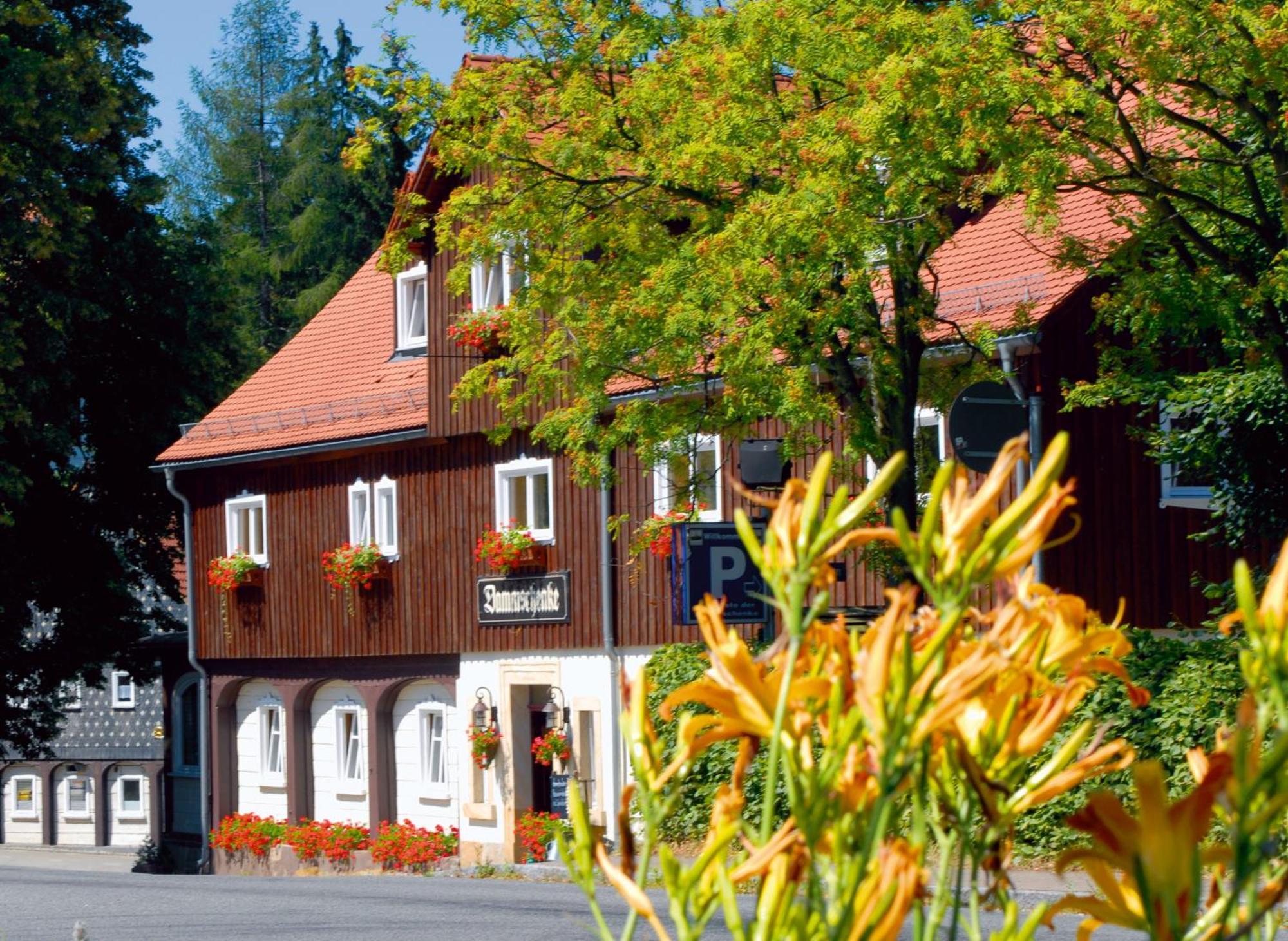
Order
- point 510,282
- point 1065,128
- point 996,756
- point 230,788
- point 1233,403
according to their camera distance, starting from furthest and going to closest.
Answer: point 230,788 → point 510,282 → point 1233,403 → point 1065,128 → point 996,756

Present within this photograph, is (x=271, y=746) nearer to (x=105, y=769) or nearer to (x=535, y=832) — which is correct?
(x=535, y=832)

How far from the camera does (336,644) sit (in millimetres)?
30109

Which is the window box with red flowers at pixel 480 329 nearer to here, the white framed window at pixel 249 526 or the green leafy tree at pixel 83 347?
the white framed window at pixel 249 526

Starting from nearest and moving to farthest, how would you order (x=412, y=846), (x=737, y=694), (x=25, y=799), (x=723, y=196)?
1. (x=737, y=694)
2. (x=723, y=196)
3. (x=412, y=846)
4. (x=25, y=799)

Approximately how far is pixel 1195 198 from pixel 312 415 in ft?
61.0

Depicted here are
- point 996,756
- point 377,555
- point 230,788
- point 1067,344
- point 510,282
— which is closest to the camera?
point 996,756

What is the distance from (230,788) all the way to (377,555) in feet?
20.8

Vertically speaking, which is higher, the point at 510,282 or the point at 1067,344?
the point at 510,282

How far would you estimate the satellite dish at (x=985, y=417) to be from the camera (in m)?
16.4

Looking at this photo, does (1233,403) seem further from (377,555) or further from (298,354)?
(298,354)

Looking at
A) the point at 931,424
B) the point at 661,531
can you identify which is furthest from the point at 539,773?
the point at 931,424

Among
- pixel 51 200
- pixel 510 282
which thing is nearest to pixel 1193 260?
pixel 510 282

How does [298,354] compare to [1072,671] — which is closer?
[1072,671]

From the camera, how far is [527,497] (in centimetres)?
2728
